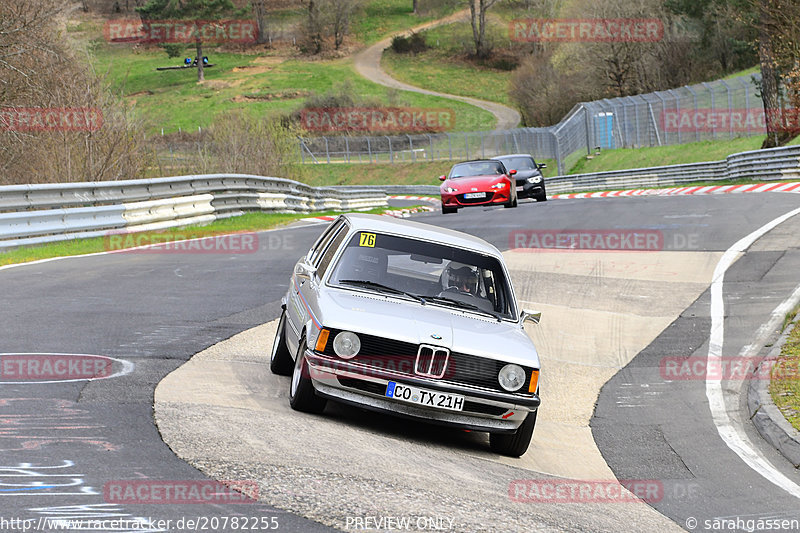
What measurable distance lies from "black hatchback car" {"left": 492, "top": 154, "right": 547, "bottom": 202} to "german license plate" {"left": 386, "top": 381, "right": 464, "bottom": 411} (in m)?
26.8

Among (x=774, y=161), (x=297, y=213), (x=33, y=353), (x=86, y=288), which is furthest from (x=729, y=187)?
(x=33, y=353)

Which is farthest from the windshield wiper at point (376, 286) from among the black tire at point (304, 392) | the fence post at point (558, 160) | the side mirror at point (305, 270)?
the fence post at point (558, 160)

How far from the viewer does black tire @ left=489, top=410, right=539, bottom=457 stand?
24.3 ft

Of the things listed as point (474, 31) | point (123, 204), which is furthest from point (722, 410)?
point (474, 31)

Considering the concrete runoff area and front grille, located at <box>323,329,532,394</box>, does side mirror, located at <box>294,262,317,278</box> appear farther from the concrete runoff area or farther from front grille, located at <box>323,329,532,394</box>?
front grille, located at <box>323,329,532,394</box>

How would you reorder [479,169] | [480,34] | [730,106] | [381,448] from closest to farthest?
[381,448] → [479,169] → [730,106] → [480,34]

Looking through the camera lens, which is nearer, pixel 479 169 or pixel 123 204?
pixel 123 204

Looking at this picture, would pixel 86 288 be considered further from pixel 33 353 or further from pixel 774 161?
pixel 774 161

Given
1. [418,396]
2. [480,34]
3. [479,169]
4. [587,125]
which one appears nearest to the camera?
[418,396]

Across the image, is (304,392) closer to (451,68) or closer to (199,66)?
(199,66)

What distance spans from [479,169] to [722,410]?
2008cm

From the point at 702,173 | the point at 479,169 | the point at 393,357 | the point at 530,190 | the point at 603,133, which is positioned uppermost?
the point at 393,357

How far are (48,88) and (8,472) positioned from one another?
75.3 ft

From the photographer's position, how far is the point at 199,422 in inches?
258
